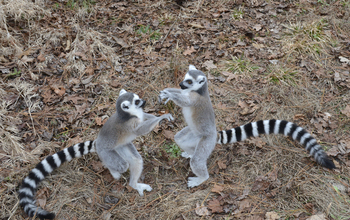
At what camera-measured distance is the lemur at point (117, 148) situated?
12.7ft

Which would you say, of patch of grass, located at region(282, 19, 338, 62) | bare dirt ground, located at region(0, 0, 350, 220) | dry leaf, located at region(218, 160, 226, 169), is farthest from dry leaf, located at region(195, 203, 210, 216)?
patch of grass, located at region(282, 19, 338, 62)

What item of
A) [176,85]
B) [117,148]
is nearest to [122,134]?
[117,148]

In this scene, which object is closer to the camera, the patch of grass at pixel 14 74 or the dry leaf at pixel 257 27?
the patch of grass at pixel 14 74

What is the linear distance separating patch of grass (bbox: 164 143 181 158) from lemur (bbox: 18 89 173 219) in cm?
76

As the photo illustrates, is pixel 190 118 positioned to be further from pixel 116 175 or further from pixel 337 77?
pixel 337 77

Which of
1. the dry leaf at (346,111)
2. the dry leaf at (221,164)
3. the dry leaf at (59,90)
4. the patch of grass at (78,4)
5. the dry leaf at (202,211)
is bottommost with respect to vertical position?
the dry leaf at (202,211)

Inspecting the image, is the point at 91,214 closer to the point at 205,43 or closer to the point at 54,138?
the point at 54,138

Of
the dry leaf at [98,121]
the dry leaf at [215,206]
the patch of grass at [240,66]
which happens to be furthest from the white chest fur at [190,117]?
the patch of grass at [240,66]

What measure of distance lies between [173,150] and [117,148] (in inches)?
42.7

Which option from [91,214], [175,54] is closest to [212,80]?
[175,54]

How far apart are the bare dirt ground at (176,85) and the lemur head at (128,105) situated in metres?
1.12

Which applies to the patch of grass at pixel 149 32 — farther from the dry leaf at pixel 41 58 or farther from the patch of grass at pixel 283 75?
the patch of grass at pixel 283 75

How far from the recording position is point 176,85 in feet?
18.8

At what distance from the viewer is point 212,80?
5.86 meters
